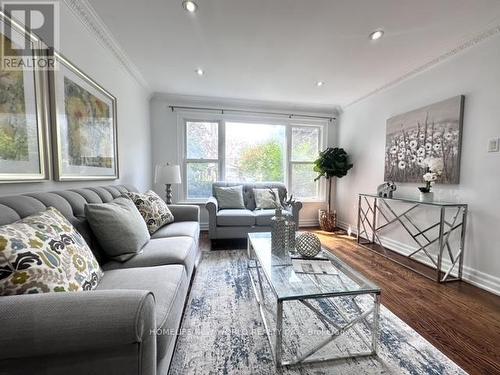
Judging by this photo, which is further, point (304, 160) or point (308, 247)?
point (304, 160)

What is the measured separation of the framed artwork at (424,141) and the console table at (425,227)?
1.11 ft

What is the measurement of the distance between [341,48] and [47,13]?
238cm

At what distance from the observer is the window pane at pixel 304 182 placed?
445 cm

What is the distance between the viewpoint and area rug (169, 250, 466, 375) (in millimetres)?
1215

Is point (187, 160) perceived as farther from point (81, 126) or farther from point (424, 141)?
point (424, 141)

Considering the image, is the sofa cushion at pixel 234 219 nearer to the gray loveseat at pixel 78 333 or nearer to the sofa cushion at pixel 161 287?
the sofa cushion at pixel 161 287

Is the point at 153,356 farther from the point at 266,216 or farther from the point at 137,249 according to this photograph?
the point at 266,216

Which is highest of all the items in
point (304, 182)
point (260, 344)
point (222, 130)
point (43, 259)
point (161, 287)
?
point (222, 130)

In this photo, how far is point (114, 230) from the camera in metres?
1.46

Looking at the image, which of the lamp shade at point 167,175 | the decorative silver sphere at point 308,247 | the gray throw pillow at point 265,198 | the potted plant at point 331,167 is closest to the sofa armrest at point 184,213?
the lamp shade at point 167,175

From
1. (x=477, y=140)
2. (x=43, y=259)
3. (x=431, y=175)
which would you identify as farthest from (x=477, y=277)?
(x=43, y=259)

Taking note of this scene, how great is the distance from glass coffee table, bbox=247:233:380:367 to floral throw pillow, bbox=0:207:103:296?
0.90 meters

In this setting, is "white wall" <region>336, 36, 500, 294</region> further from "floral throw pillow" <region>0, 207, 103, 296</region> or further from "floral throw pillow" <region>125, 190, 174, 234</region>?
"floral throw pillow" <region>0, 207, 103, 296</region>

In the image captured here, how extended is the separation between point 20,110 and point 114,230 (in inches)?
32.8
